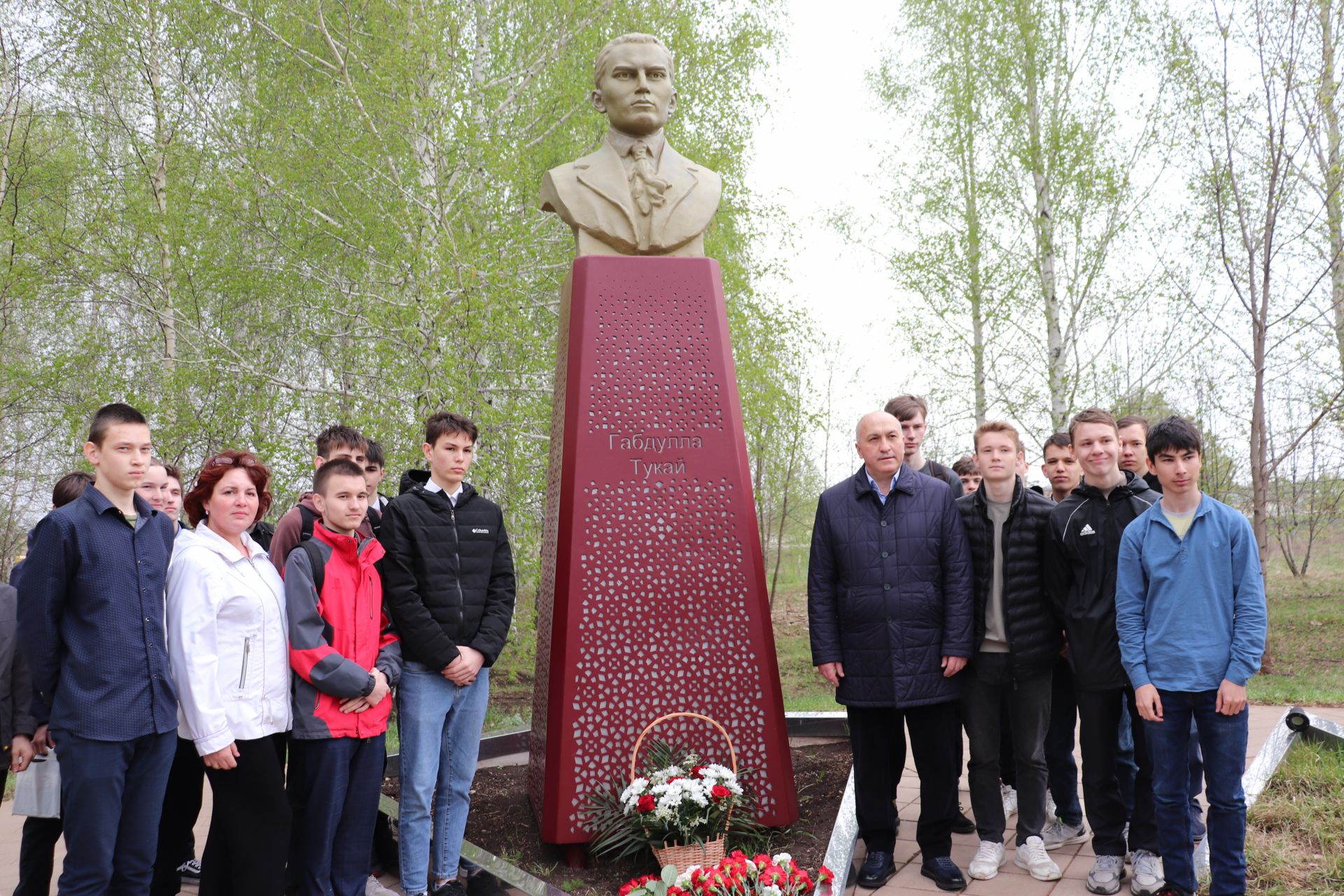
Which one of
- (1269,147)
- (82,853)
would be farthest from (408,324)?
(1269,147)

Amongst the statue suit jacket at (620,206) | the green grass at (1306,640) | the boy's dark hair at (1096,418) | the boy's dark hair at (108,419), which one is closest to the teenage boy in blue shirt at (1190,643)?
the boy's dark hair at (1096,418)

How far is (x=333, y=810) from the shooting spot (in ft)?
10.6

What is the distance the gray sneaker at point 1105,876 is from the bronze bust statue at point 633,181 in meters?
3.09

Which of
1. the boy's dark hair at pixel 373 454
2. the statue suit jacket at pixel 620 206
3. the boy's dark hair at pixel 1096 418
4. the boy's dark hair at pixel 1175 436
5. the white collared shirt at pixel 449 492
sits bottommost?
the white collared shirt at pixel 449 492

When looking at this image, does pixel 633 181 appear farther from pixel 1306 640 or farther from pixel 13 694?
pixel 1306 640

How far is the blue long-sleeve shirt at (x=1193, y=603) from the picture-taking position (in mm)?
3270

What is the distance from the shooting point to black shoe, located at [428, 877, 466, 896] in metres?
3.59

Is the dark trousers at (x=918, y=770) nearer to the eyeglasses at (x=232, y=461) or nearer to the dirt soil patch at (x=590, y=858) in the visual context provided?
the dirt soil patch at (x=590, y=858)

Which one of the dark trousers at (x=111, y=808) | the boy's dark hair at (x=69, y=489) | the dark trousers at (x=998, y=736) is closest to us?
the dark trousers at (x=111, y=808)

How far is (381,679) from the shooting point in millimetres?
3305

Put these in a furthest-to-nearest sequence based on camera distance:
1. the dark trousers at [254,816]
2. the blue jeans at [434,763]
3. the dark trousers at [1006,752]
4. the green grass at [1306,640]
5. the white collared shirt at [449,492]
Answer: the green grass at [1306,640] → the dark trousers at [1006,752] → the white collared shirt at [449,492] → the blue jeans at [434,763] → the dark trousers at [254,816]

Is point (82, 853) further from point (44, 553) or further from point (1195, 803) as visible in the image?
point (1195, 803)

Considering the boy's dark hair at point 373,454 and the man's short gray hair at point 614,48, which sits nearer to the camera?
the boy's dark hair at point 373,454

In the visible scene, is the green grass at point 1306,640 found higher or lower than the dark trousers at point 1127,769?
lower
